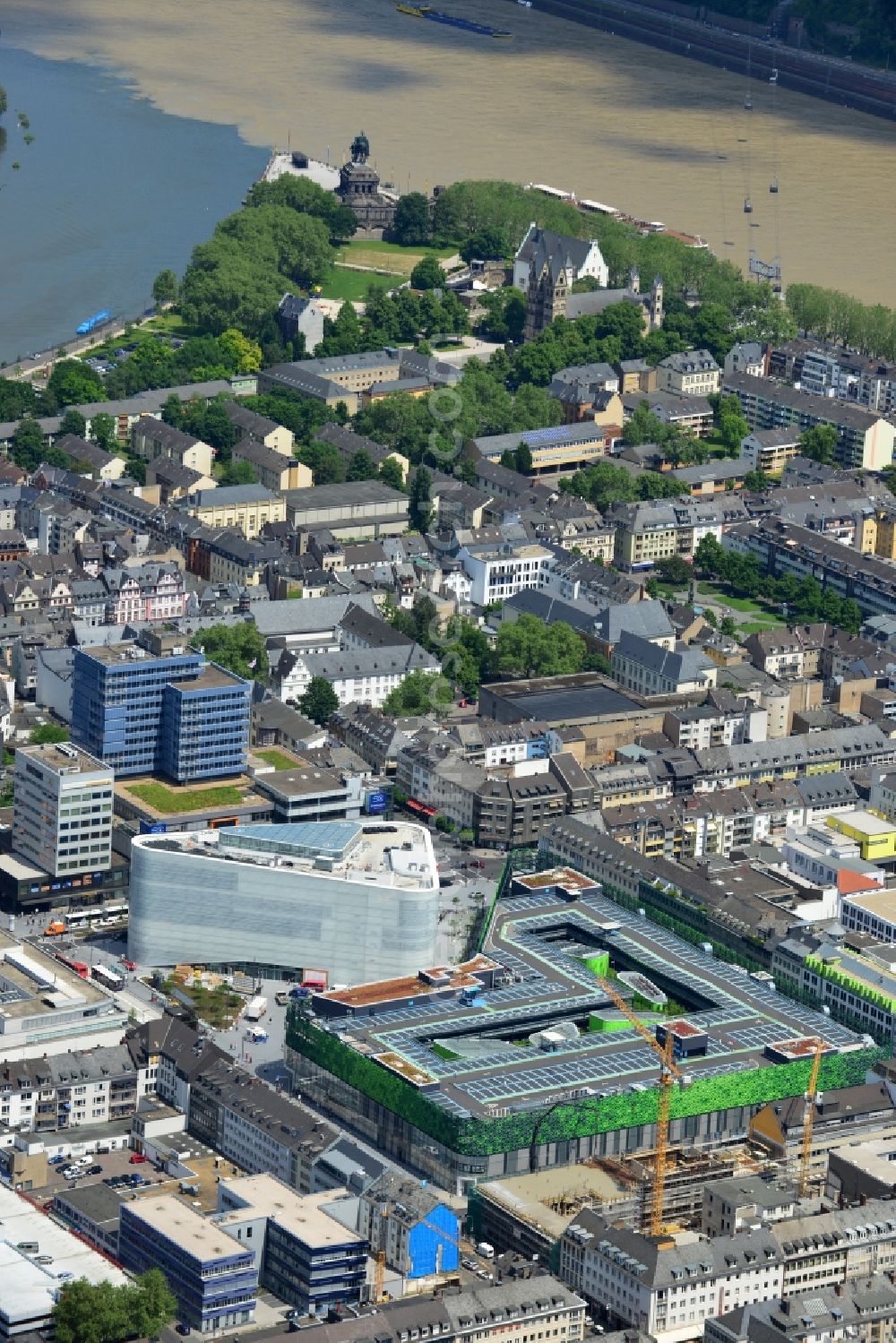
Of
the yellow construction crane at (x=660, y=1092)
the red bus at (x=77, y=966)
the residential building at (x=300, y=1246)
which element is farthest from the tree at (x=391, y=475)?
the residential building at (x=300, y=1246)

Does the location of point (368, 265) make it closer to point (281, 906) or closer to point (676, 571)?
point (676, 571)

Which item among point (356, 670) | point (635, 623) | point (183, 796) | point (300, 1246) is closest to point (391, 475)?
point (635, 623)

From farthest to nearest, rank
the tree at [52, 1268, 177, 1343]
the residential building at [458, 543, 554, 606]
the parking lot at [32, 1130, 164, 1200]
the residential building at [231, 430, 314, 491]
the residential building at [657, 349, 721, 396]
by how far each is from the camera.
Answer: the residential building at [657, 349, 721, 396]
the residential building at [231, 430, 314, 491]
the residential building at [458, 543, 554, 606]
the parking lot at [32, 1130, 164, 1200]
the tree at [52, 1268, 177, 1343]

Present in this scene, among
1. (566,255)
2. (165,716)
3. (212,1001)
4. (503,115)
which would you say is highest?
(566,255)

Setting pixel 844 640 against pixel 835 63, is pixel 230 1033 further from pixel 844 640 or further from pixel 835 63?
pixel 835 63

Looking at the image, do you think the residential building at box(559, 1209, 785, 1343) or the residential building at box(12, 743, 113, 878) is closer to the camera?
the residential building at box(559, 1209, 785, 1343)

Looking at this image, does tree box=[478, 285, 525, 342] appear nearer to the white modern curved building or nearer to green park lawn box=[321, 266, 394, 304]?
green park lawn box=[321, 266, 394, 304]

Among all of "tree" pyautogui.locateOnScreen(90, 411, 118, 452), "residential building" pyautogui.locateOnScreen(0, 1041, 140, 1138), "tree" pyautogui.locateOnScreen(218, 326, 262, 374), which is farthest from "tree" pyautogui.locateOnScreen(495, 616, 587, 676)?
"tree" pyautogui.locateOnScreen(218, 326, 262, 374)
